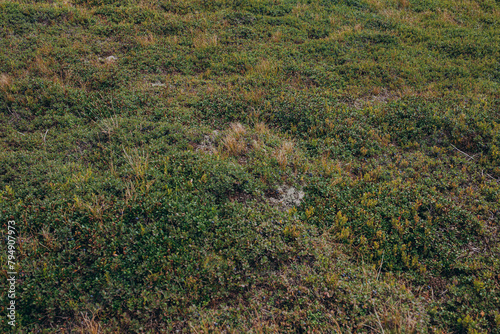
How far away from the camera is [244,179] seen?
6.87m

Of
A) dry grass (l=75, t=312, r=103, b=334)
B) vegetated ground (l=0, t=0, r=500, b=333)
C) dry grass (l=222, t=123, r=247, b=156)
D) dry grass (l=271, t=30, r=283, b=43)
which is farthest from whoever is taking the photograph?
dry grass (l=271, t=30, r=283, b=43)

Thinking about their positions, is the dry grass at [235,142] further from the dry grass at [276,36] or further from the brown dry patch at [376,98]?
the dry grass at [276,36]

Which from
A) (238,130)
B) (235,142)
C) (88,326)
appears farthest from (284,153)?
(88,326)

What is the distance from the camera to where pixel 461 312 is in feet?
16.7

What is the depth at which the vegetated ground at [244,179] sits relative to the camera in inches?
198

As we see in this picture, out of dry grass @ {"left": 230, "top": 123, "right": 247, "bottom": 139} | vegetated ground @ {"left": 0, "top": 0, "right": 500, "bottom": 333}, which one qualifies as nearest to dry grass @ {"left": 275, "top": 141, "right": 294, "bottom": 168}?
vegetated ground @ {"left": 0, "top": 0, "right": 500, "bottom": 333}

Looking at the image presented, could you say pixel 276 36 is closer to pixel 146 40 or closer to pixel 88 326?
pixel 146 40

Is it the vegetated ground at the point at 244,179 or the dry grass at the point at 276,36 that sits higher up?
the dry grass at the point at 276,36

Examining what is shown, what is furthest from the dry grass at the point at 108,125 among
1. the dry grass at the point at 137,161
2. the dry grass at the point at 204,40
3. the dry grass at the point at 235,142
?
the dry grass at the point at 204,40

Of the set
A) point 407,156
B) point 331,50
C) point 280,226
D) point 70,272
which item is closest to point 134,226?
point 70,272

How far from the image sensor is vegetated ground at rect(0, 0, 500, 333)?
198 inches

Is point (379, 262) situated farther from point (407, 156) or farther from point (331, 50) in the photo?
point (331, 50)

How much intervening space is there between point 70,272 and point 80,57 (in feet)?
29.8

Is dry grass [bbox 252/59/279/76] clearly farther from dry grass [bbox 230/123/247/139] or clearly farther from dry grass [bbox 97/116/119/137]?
dry grass [bbox 97/116/119/137]
